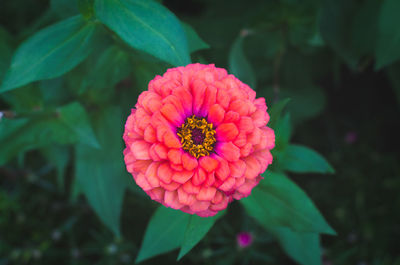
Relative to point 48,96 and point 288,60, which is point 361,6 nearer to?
point 288,60

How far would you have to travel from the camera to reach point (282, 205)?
0.92 metres

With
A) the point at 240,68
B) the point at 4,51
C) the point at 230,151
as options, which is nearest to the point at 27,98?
the point at 4,51

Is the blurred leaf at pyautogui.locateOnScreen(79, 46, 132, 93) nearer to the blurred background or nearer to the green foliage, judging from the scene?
the blurred background

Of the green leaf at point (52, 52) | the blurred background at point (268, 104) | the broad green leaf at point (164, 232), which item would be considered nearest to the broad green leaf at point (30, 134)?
the blurred background at point (268, 104)

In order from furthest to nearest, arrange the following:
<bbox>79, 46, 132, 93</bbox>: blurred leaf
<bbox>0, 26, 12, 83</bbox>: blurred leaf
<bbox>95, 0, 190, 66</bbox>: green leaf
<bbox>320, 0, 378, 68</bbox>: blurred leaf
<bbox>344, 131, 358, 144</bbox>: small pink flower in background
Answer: <bbox>344, 131, 358, 144</bbox>: small pink flower in background < <bbox>320, 0, 378, 68</bbox>: blurred leaf < <bbox>0, 26, 12, 83</bbox>: blurred leaf < <bbox>79, 46, 132, 93</bbox>: blurred leaf < <bbox>95, 0, 190, 66</bbox>: green leaf

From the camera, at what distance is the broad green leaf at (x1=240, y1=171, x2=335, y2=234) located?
2.87 feet

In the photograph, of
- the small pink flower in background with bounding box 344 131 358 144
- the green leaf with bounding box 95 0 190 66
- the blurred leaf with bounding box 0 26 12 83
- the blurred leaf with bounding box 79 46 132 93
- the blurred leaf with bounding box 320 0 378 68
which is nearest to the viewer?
the green leaf with bounding box 95 0 190 66

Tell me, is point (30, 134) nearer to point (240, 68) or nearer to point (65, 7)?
point (65, 7)

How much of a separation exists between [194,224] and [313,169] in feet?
1.26

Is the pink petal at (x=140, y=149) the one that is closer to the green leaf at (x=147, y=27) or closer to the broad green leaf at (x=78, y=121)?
the green leaf at (x=147, y=27)

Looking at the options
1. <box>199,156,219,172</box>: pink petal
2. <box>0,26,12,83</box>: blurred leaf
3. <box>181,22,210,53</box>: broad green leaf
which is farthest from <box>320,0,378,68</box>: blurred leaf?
<box>0,26,12,83</box>: blurred leaf

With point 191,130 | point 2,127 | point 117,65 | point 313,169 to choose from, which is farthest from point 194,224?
point 2,127

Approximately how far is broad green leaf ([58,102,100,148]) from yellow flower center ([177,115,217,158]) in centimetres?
36

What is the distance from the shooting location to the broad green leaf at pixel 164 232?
0.92 meters
